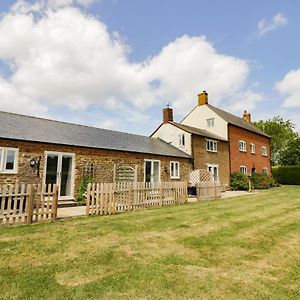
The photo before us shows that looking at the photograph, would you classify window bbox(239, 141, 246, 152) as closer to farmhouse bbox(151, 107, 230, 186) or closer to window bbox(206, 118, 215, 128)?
farmhouse bbox(151, 107, 230, 186)

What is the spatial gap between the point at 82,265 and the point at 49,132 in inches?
513

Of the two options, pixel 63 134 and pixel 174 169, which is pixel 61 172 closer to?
pixel 63 134

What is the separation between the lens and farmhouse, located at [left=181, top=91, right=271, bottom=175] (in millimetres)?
31375

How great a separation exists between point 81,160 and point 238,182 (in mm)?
20042

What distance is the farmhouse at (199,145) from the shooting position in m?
26.1

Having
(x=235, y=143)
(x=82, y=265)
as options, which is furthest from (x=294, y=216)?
(x=235, y=143)

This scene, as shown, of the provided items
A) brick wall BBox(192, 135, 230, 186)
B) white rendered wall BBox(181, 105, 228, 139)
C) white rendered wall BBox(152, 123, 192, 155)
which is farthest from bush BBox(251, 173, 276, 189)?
white rendered wall BBox(152, 123, 192, 155)

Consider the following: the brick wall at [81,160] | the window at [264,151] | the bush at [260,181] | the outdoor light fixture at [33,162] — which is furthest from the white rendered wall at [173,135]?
the window at [264,151]

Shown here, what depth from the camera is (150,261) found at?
214 inches

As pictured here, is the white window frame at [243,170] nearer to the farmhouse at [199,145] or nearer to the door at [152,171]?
the farmhouse at [199,145]

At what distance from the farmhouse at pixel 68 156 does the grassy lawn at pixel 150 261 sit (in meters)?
6.24

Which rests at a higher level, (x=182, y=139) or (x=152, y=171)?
(x=182, y=139)

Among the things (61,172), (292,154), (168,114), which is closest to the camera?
(61,172)

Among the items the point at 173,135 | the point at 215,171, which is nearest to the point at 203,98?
the point at 173,135
